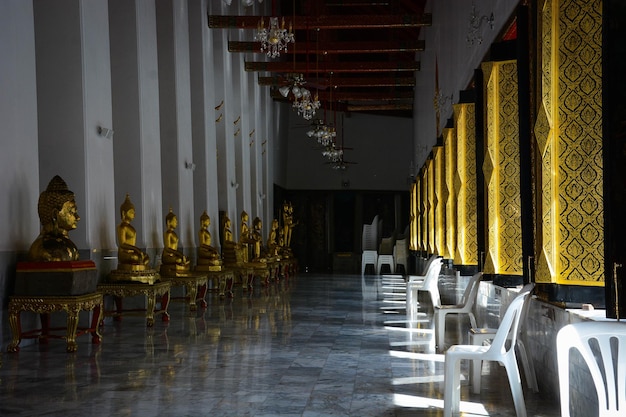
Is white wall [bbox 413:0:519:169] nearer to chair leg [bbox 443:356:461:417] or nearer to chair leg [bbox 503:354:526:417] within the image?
chair leg [bbox 503:354:526:417]

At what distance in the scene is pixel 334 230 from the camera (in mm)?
29922

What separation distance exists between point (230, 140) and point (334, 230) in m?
11.9

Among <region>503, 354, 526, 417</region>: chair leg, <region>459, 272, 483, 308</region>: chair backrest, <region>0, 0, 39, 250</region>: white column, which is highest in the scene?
<region>0, 0, 39, 250</region>: white column

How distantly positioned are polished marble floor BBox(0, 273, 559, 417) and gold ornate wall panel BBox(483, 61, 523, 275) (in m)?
1.14

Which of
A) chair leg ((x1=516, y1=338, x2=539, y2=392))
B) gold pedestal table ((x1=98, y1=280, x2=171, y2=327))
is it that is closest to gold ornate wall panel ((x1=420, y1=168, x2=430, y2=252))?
gold pedestal table ((x1=98, y1=280, x2=171, y2=327))

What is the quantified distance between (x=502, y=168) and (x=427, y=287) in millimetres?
1891

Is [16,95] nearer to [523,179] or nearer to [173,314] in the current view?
[173,314]

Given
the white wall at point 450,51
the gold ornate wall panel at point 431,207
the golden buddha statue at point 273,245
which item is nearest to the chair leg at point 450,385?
the white wall at point 450,51

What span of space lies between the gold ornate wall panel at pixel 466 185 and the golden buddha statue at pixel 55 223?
5095 mm

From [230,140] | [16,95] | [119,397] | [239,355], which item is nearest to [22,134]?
[16,95]

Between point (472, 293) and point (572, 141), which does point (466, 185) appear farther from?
point (572, 141)

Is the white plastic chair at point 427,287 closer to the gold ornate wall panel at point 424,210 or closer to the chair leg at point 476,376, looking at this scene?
the chair leg at point 476,376

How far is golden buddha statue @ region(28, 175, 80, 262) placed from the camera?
A: 7.65m

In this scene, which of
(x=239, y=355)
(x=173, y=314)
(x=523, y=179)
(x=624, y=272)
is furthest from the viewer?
(x=173, y=314)
